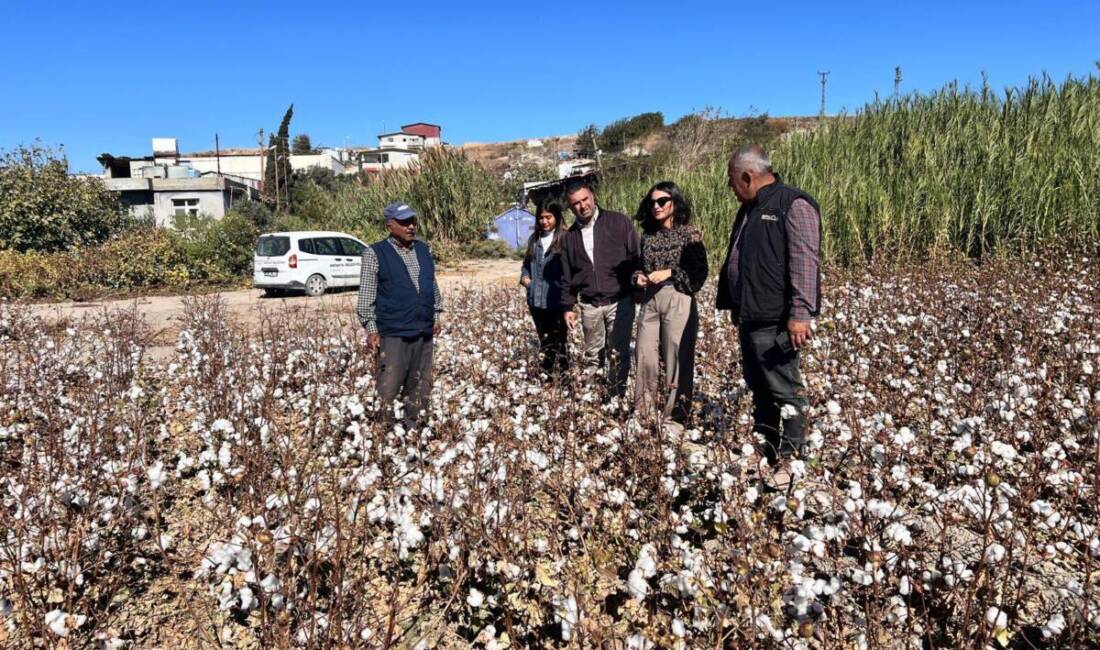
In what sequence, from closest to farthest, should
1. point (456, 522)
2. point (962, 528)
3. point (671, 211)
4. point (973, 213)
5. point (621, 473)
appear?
point (456, 522) < point (962, 528) < point (621, 473) < point (671, 211) < point (973, 213)

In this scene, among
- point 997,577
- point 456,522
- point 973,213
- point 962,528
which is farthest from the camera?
Result: point 973,213

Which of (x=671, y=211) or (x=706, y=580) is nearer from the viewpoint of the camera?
(x=706, y=580)

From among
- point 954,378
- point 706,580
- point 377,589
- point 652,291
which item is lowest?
point 377,589

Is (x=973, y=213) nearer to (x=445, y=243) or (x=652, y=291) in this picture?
(x=652, y=291)

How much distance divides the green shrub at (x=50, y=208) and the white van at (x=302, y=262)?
13.4m

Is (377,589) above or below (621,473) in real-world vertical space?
below

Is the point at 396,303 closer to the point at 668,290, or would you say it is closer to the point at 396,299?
the point at 396,299

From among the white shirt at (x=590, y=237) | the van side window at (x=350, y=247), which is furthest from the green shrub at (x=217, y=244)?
the white shirt at (x=590, y=237)

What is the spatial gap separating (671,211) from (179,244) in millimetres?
17936

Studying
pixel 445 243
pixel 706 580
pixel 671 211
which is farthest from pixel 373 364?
pixel 445 243

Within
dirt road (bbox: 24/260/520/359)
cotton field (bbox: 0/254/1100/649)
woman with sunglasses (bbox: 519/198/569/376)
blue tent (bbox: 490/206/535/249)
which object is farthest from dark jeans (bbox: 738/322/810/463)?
blue tent (bbox: 490/206/535/249)

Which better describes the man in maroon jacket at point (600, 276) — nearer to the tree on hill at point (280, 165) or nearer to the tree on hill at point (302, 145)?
the tree on hill at point (280, 165)

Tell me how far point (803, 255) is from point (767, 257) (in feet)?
0.60

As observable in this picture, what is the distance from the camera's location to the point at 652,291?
15.2ft
